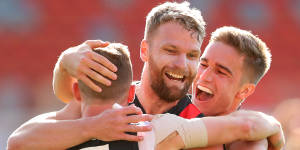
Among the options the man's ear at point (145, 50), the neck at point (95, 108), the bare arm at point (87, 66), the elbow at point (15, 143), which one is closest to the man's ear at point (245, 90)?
the man's ear at point (145, 50)

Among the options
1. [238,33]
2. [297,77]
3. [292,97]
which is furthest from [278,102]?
[238,33]

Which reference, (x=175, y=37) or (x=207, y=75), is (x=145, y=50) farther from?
(x=207, y=75)

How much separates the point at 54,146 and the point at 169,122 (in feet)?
1.99

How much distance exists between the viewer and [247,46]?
4.08m

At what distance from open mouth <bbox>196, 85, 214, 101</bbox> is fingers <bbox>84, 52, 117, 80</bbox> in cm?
143

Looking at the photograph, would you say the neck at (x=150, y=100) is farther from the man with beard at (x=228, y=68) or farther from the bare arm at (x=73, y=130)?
the bare arm at (x=73, y=130)

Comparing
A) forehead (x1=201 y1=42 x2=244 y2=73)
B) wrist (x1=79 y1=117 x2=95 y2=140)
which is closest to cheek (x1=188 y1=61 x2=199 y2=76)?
forehead (x1=201 y1=42 x2=244 y2=73)

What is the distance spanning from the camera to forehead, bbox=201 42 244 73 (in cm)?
403

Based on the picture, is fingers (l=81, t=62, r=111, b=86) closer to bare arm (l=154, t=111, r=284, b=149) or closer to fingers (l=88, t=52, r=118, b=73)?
fingers (l=88, t=52, r=118, b=73)

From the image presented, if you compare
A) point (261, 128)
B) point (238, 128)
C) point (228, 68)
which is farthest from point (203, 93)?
point (238, 128)

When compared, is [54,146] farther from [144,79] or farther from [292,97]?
[292,97]

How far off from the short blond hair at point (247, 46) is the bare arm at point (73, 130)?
4.73 ft

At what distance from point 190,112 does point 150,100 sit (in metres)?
0.35

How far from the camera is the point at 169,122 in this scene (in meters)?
3.00
